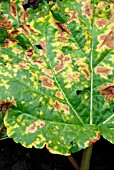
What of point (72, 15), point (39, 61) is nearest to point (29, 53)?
point (39, 61)

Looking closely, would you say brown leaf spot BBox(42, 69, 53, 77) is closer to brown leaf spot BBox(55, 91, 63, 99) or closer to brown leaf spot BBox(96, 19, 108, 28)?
brown leaf spot BBox(55, 91, 63, 99)

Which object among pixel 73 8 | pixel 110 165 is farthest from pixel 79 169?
pixel 73 8

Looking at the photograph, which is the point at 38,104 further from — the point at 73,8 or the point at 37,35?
the point at 73,8

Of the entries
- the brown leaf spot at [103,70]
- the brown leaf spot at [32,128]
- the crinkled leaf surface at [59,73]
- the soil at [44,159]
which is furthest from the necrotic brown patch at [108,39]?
the soil at [44,159]

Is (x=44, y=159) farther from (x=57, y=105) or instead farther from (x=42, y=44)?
(x=42, y=44)

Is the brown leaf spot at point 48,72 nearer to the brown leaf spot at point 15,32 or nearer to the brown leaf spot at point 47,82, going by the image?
the brown leaf spot at point 47,82
